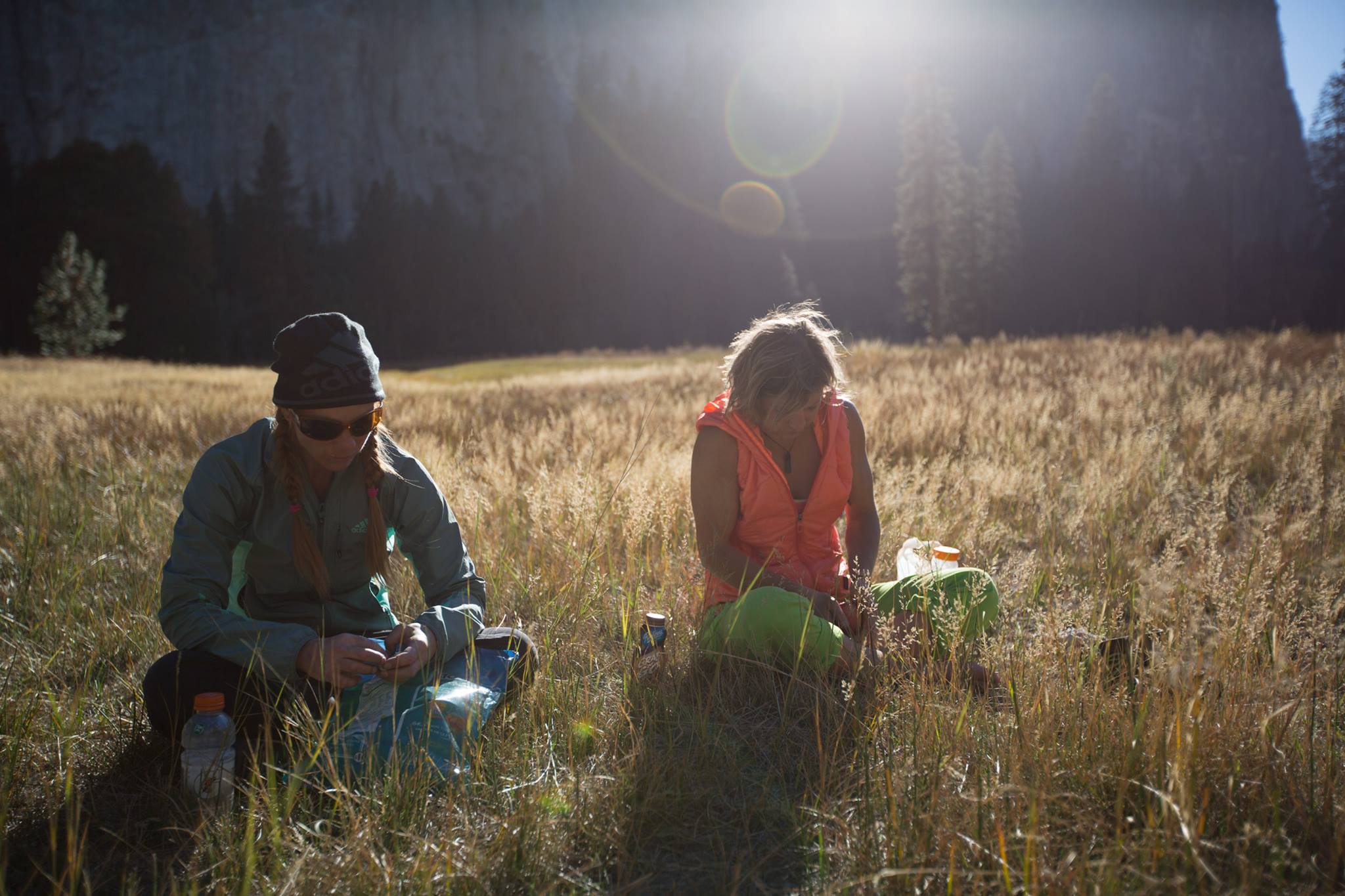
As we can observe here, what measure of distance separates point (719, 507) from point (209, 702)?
188 centimetres

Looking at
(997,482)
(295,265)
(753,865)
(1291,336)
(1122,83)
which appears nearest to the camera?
(753,865)

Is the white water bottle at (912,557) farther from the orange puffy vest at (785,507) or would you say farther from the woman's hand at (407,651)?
the woman's hand at (407,651)

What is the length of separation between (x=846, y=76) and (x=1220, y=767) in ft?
309

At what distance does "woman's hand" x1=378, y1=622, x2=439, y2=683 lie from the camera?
214cm

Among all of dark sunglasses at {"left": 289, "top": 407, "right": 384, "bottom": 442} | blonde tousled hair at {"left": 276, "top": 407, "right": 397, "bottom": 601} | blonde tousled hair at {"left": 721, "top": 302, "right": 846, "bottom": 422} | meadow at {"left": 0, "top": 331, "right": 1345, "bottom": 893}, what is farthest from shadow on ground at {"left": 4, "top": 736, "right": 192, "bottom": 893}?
blonde tousled hair at {"left": 721, "top": 302, "right": 846, "bottom": 422}

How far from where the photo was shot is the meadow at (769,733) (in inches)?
66.7

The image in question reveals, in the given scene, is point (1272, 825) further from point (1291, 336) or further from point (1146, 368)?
point (1291, 336)

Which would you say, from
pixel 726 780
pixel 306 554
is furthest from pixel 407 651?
pixel 726 780

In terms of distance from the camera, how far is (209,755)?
202 cm

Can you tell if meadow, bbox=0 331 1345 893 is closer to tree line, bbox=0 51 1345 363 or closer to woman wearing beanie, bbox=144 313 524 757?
woman wearing beanie, bbox=144 313 524 757

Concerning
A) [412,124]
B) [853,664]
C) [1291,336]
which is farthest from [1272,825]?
[412,124]

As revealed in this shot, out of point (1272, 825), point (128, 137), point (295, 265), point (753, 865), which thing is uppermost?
point (128, 137)

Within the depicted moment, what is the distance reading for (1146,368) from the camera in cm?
923

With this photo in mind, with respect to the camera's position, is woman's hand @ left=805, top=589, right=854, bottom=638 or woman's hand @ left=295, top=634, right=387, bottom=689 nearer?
woman's hand @ left=295, top=634, right=387, bottom=689
